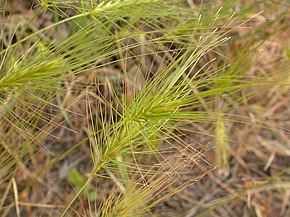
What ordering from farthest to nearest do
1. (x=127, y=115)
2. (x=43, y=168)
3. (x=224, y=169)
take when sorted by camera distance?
(x=224, y=169)
(x=43, y=168)
(x=127, y=115)

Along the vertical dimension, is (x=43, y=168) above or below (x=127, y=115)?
below

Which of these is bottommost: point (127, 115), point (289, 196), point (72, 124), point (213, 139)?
point (289, 196)

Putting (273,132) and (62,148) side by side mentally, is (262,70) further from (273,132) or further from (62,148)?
(62,148)

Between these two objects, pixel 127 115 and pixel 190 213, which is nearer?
pixel 127 115

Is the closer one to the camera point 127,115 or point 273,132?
point 127,115

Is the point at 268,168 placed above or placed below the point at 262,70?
below

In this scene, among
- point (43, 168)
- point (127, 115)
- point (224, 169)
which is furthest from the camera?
point (224, 169)

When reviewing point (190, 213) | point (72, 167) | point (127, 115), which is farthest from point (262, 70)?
point (127, 115)

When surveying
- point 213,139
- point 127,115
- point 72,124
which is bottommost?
point 213,139

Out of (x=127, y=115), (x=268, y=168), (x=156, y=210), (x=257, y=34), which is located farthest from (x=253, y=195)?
(x=127, y=115)

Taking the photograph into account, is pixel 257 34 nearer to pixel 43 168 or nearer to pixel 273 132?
pixel 273 132
